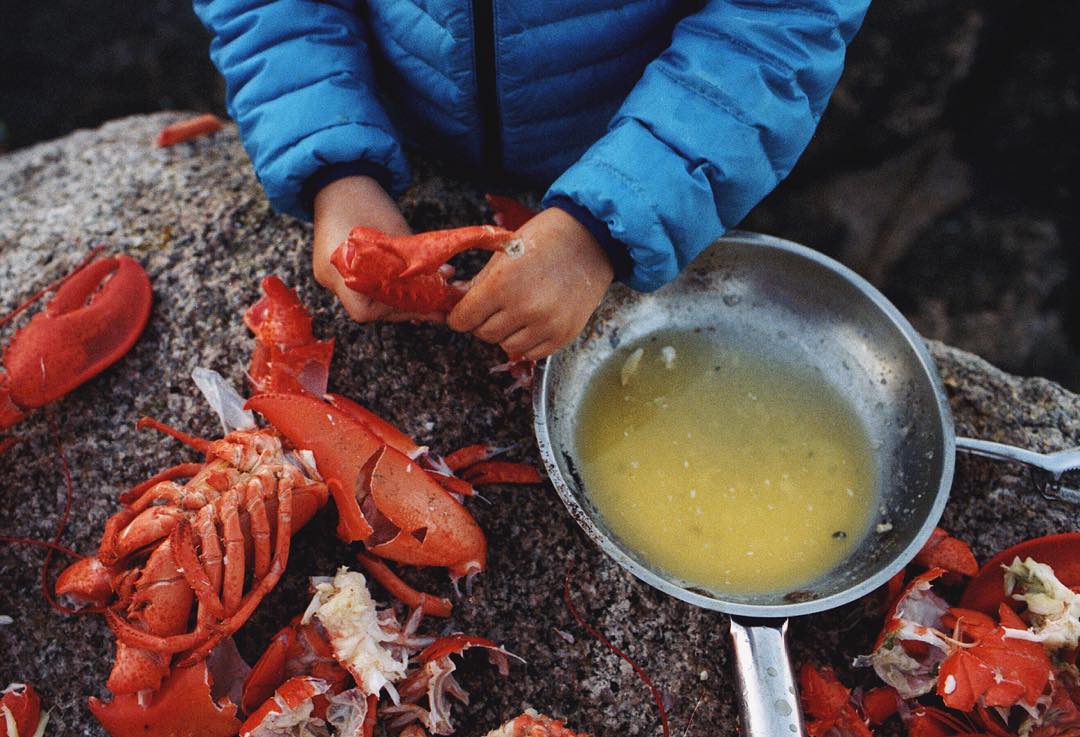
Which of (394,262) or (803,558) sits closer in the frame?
(394,262)

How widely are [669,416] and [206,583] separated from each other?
99 cm

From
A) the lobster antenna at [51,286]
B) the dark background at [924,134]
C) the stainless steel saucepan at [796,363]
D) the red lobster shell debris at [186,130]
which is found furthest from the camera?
the dark background at [924,134]

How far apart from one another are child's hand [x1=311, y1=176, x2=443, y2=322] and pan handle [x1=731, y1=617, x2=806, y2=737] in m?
0.85

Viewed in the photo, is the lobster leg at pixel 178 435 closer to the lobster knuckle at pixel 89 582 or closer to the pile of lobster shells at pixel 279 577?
the pile of lobster shells at pixel 279 577

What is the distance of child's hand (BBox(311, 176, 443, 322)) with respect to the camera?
1.64 meters

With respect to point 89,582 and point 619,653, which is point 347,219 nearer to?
point 89,582

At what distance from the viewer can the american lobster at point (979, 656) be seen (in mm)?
1463

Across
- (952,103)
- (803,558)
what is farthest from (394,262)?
(952,103)

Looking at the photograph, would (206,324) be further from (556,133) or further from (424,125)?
(556,133)

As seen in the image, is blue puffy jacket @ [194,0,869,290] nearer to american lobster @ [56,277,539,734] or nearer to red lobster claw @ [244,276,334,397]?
red lobster claw @ [244,276,334,397]

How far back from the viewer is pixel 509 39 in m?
1.70

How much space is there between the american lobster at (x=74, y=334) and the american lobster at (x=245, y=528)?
0.25 meters

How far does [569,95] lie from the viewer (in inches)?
73.4

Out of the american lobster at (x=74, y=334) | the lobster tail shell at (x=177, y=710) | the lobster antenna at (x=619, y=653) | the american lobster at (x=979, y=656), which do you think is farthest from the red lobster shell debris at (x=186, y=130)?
the american lobster at (x=979, y=656)
